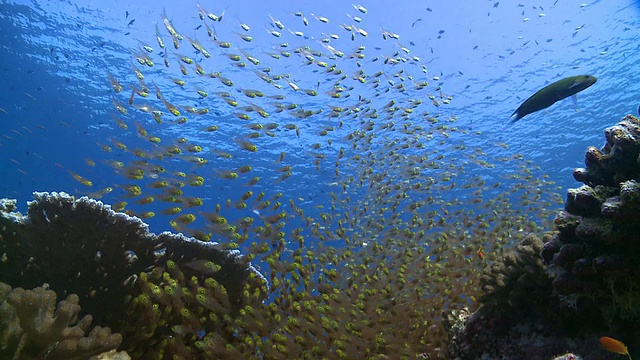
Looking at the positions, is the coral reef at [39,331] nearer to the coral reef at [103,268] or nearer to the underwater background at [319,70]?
the coral reef at [103,268]

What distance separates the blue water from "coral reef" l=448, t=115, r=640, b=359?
15845 mm

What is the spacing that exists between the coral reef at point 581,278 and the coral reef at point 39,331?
13.6ft

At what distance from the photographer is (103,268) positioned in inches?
195

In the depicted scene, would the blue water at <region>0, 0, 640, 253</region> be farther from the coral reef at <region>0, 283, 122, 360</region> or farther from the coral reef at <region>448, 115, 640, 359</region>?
the coral reef at <region>0, 283, 122, 360</region>

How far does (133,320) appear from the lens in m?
4.67

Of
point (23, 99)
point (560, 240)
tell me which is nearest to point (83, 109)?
point (23, 99)

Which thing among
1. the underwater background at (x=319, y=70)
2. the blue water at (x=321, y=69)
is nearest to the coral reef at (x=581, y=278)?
the underwater background at (x=319, y=70)

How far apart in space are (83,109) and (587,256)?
3931cm

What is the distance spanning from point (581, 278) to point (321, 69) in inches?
982

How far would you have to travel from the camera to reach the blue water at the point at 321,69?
1001 inches

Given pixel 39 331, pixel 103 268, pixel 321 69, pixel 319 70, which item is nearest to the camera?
pixel 39 331

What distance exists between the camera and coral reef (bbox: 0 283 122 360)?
2.73m

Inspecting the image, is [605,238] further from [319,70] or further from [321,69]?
[321,69]

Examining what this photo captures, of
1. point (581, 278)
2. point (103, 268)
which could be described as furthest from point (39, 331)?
point (581, 278)
